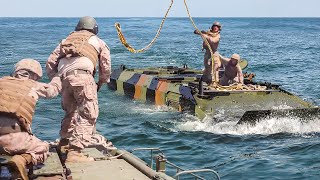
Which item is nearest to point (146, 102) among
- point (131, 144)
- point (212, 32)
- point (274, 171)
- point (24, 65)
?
point (212, 32)

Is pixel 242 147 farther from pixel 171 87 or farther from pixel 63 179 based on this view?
pixel 63 179

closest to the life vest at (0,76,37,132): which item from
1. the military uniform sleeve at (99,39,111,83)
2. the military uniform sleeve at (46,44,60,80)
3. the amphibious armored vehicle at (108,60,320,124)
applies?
the military uniform sleeve at (46,44,60,80)

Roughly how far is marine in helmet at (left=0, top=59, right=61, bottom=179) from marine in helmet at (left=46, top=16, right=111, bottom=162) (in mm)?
1187

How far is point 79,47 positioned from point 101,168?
5.66ft

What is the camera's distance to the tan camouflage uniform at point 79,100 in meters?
7.86

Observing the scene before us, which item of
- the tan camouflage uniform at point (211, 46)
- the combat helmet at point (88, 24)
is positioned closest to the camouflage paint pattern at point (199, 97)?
the tan camouflage uniform at point (211, 46)

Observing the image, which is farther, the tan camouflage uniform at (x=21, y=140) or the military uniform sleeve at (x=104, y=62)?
the military uniform sleeve at (x=104, y=62)

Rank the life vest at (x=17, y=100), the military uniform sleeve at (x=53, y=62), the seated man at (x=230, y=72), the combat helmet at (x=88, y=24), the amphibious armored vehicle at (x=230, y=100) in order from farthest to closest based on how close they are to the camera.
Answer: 1. the seated man at (x=230, y=72)
2. the amphibious armored vehicle at (x=230, y=100)
3. the combat helmet at (x=88, y=24)
4. the military uniform sleeve at (x=53, y=62)
5. the life vest at (x=17, y=100)

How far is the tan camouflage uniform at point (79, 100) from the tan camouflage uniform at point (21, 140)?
44.7 inches

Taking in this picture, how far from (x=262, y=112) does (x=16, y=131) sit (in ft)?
34.4

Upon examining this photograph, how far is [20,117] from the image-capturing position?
6.32 meters

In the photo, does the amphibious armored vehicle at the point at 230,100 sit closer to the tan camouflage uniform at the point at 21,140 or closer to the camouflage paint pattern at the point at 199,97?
the camouflage paint pattern at the point at 199,97

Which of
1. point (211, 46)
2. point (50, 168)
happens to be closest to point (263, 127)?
point (211, 46)

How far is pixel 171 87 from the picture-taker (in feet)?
65.1
